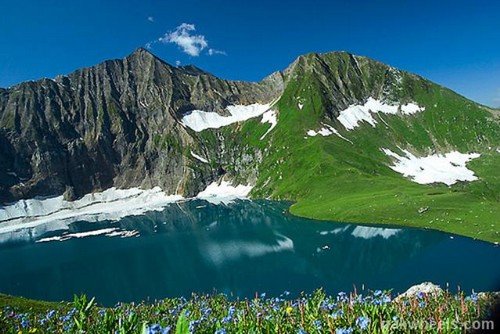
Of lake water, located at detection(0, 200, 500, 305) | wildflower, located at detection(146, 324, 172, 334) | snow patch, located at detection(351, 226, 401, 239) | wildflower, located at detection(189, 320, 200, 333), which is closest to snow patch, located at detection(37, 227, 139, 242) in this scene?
lake water, located at detection(0, 200, 500, 305)

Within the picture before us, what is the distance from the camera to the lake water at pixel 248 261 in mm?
67500

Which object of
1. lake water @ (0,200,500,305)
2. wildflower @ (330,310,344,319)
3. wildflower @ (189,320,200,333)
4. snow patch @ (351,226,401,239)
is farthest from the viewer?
snow patch @ (351,226,401,239)

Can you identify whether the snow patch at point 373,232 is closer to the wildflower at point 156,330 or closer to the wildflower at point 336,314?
the wildflower at point 336,314

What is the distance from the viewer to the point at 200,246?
366 ft

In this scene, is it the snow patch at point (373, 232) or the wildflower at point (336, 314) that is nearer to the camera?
the wildflower at point (336, 314)

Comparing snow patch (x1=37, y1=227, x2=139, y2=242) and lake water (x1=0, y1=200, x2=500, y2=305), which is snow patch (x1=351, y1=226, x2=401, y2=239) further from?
snow patch (x1=37, y1=227, x2=139, y2=242)

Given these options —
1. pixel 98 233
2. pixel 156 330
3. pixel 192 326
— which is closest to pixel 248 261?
pixel 192 326

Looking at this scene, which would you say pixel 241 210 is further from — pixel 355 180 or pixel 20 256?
pixel 20 256

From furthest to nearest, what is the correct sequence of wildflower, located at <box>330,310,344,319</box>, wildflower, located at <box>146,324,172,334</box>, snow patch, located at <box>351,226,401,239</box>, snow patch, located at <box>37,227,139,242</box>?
snow patch, located at <box>37,227,139,242</box>, snow patch, located at <box>351,226,401,239</box>, wildflower, located at <box>330,310,344,319</box>, wildflower, located at <box>146,324,172,334</box>

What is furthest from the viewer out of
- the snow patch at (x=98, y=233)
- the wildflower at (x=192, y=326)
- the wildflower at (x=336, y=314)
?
the snow patch at (x=98, y=233)

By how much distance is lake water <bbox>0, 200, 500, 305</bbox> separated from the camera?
67500 millimetres

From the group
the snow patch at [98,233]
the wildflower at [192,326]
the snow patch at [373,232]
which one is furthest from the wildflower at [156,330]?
the snow patch at [98,233]

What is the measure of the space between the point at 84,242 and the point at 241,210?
209 ft

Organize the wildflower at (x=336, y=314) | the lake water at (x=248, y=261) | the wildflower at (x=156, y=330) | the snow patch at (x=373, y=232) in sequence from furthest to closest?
the snow patch at (x=373, y=232), the lake water at (x=248, y=261), the wildflower at (x=336, y=314), the wildflower at (x=156, y=330)
